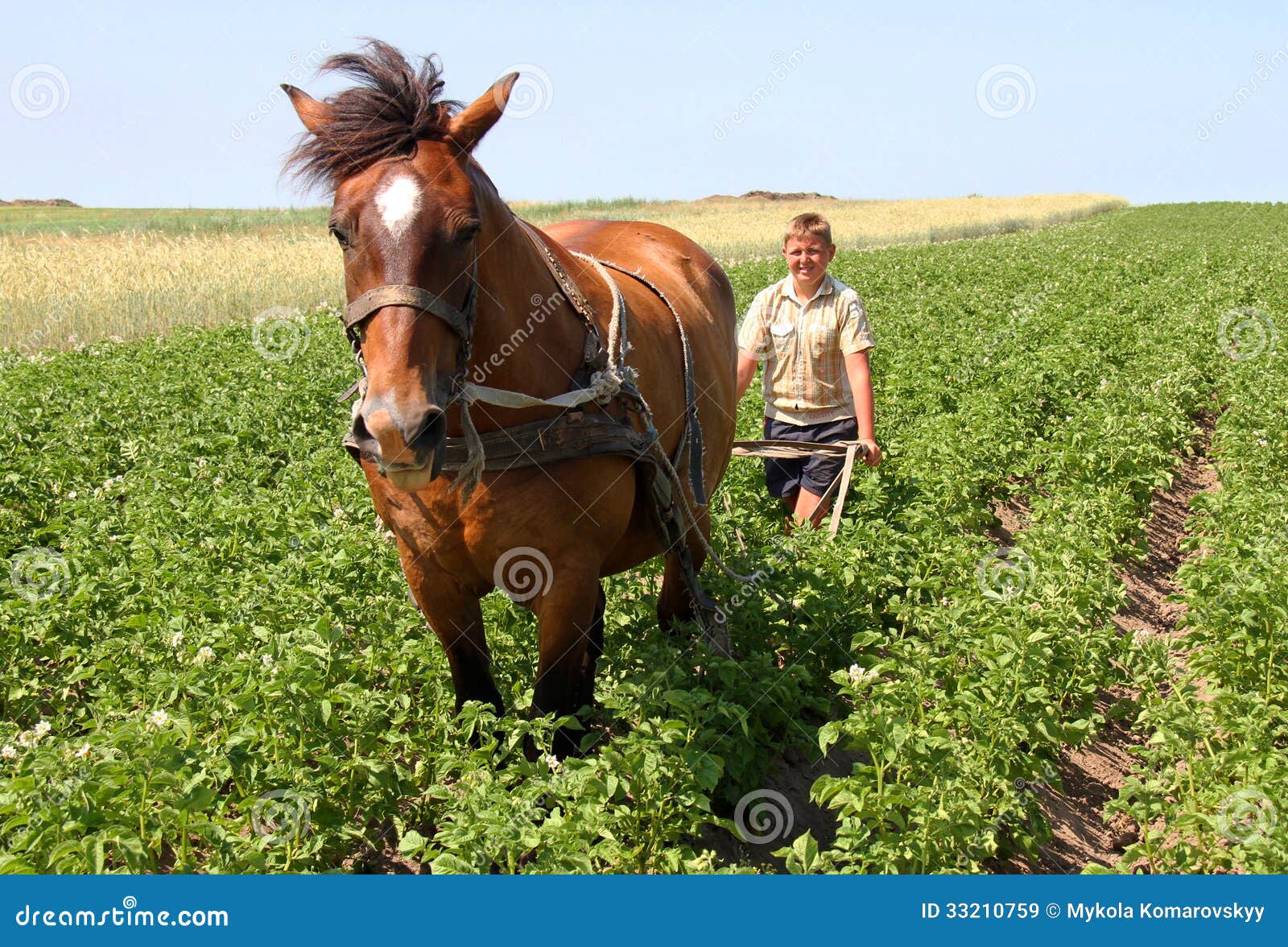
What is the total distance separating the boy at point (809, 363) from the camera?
5.92 m

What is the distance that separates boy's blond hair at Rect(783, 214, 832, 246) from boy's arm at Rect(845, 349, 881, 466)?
2.22 feet

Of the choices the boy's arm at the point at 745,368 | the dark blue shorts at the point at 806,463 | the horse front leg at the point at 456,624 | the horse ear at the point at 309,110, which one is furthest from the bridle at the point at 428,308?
the dark blue shorts at the point at 806,463

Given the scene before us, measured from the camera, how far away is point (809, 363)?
20.6 ft

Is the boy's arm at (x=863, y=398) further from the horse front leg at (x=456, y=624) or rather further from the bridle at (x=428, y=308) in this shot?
the bridle at (x=428, y=308)

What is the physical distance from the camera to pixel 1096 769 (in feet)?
14.8

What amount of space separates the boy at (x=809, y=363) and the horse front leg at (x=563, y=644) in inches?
103

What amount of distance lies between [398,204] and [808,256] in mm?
3727

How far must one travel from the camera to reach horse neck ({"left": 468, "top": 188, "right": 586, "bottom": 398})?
2.92 metres

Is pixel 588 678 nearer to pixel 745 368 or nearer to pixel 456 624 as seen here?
pixel 456 624

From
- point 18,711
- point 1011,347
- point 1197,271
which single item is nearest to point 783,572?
point 18,711

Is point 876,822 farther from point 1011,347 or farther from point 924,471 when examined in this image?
point 1011,347

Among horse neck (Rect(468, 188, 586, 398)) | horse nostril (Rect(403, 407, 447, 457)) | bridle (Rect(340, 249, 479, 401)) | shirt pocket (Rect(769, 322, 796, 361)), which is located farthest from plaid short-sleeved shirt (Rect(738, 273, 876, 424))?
horse nostril (Rect(403, 407, 447, 457))

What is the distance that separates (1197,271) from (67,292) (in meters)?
20.9

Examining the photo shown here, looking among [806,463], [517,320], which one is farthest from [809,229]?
[517,320]
